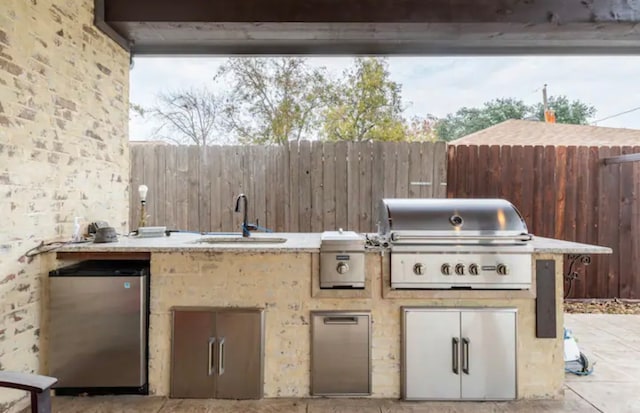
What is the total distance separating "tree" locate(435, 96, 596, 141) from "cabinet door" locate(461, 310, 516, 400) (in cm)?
338

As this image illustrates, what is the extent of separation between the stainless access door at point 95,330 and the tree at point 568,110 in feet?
28.3

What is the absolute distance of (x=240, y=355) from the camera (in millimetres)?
2256

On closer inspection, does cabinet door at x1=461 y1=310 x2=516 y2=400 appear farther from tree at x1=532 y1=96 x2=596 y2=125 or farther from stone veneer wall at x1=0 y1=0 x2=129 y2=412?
tree at x1=532 y1=96 x2=596 y2=125

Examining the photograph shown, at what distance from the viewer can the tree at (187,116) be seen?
4.66 m

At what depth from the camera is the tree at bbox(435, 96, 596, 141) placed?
5.18 meters

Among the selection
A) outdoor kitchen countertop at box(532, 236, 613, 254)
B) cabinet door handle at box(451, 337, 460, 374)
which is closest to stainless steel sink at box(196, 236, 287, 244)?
cabinet door handle at box(451, 337, 460, 374)

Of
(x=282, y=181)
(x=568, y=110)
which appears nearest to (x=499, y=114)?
(x=568, y=110)

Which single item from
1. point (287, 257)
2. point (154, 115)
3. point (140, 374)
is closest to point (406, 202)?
point (287, 257)

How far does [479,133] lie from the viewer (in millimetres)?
6023

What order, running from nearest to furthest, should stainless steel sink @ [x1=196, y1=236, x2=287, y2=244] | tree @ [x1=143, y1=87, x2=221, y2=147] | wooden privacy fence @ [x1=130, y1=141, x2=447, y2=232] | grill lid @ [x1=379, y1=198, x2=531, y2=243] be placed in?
grill lid @ [x1=379, y1=198, x2=531, y2=243], stainless steel sink @ [x1=196, y1=236, x2=287, y2=244], wooden privacy fence @ [x1=130, y1=141, x2=447, y2=232], tree @ [x1=143, y1=87, x2=221, y2=147]

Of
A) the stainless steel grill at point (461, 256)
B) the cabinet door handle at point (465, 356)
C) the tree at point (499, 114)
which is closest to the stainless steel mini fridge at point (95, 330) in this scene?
the stainless steel grill at point (461, 256)

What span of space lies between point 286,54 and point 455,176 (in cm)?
223

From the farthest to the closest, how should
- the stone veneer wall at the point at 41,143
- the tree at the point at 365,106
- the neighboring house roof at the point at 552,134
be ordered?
the neighboring house roof at the point at 552,134 < the tree at the point at 365,106 < the stone veneer wall at the point at 41,143

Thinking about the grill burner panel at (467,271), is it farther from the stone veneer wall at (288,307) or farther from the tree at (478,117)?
the tree at (478,117)
